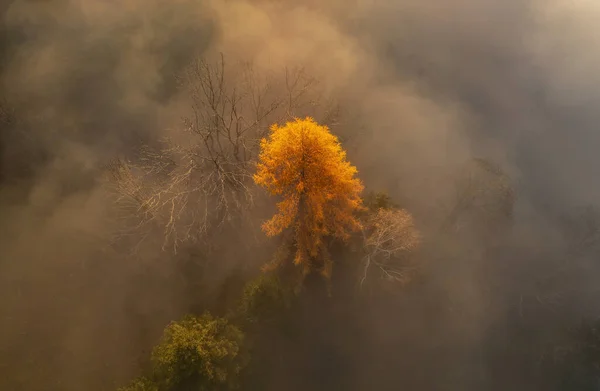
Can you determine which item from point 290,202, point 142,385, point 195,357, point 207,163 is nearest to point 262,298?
point 195,357

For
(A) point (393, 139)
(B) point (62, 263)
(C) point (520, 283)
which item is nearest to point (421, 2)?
(A) point (393, 139)

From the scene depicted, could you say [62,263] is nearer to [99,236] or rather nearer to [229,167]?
[99,236]

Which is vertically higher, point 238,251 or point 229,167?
point 229,167

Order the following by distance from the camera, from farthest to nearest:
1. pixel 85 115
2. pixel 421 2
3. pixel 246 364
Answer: pixel 421 2 → pixel 85 115 → pixel 246 364

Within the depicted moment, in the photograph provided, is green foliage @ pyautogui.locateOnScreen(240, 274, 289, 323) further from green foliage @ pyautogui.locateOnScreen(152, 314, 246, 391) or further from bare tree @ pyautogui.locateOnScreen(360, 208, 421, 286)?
bare tree @ pyautogui.locateOnScreen(360, 208, 421, 286)

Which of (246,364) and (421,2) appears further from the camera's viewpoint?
(421,2)

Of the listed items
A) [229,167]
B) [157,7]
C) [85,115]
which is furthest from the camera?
[157,7]

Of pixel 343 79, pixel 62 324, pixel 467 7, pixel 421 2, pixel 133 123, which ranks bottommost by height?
pixel 62 324
